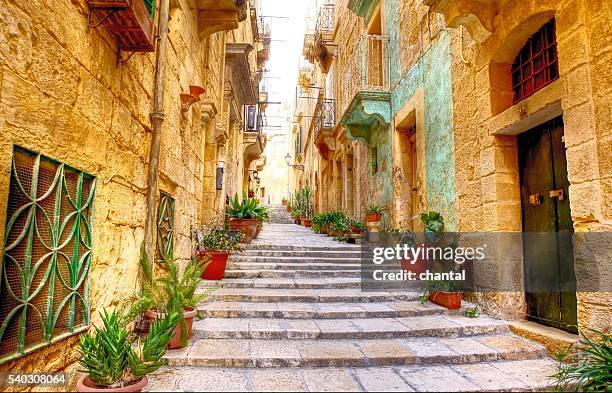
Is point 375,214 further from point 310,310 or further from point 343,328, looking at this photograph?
point 343,328

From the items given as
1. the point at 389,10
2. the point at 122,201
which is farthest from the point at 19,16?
the point at 389,10

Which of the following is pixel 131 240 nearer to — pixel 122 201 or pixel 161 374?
pixel 122 201

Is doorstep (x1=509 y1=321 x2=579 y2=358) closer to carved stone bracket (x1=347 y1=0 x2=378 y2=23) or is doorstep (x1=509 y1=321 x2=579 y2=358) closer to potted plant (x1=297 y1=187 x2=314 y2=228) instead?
carved stone bracket (x1=347 y1=0 x2=378 y2=23)

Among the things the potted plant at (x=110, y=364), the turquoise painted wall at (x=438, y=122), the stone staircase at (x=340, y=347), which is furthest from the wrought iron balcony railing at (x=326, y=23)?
the potted plant at (x=110, y=364)

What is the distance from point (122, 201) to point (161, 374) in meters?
1.48

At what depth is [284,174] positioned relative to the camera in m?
37.6

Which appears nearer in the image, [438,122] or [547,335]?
[547,335]

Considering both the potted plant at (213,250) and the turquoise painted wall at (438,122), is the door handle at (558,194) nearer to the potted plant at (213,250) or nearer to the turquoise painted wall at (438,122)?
the turquoise painted wall at (438,122)

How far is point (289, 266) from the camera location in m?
6.44

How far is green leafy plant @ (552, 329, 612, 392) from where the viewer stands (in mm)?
2418

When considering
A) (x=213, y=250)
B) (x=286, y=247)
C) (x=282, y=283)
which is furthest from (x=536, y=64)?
(x=286, y=247)

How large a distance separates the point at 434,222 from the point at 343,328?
2.39 m

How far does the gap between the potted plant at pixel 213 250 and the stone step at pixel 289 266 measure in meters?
0.33

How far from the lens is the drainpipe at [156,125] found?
3.64 metres
